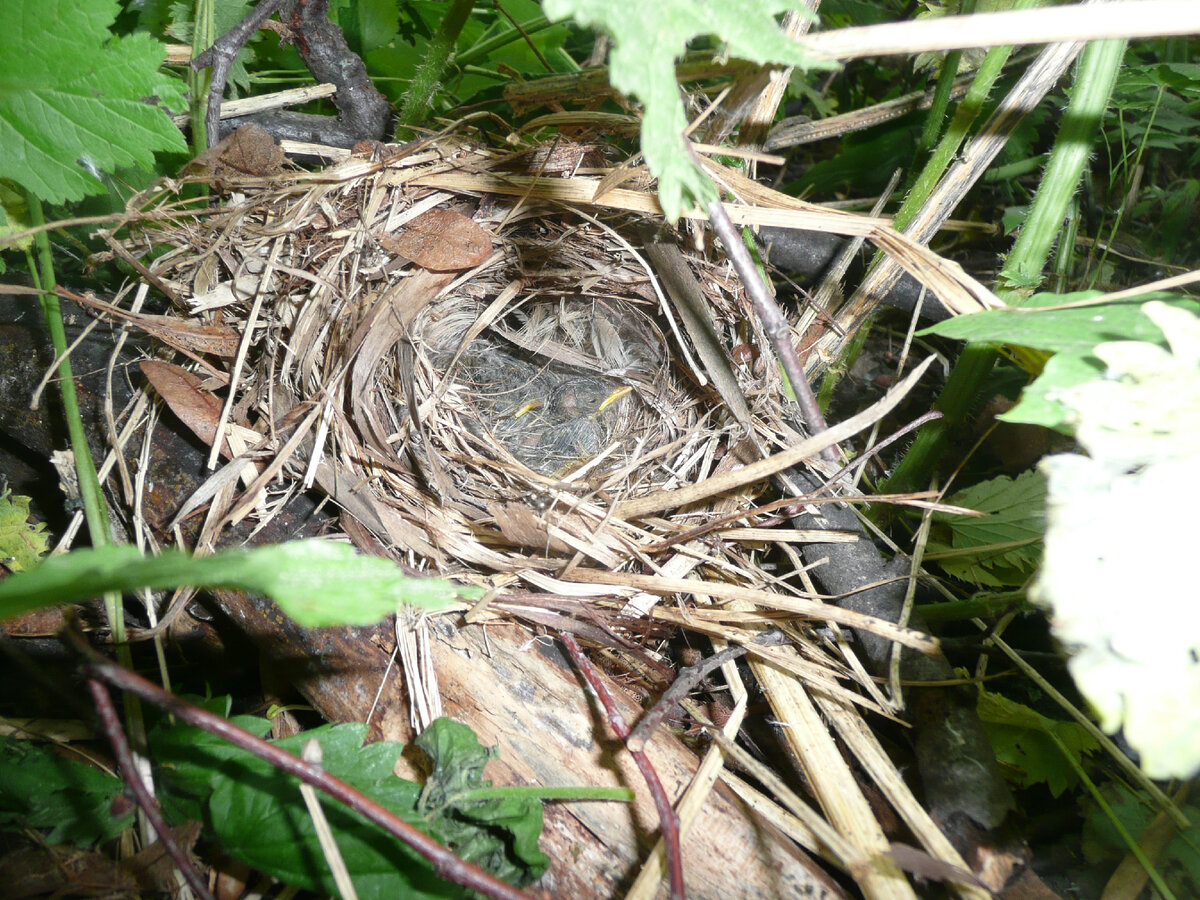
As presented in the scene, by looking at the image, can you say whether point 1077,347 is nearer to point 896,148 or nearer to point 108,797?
point 896,148

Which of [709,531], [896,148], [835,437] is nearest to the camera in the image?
[835,437]

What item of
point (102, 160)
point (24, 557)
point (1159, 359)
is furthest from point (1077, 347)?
point (24, 557)

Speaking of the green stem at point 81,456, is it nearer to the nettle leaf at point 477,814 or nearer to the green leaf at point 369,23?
the nettle leaf at point 477,814

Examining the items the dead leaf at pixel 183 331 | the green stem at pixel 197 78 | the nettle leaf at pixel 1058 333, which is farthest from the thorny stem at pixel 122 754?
the green stem at pixel 197 78

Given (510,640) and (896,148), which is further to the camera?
(896,148)

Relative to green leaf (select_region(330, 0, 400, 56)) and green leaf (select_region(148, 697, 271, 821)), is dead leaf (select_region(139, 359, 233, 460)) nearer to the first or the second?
green leaf (select_region(148, 697, 271, 821))

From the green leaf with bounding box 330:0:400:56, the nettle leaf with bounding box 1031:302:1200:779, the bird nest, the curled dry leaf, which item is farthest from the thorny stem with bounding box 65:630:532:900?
the green leaf with bounding box 330:0:400:56
